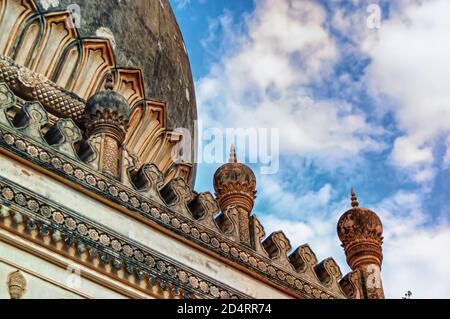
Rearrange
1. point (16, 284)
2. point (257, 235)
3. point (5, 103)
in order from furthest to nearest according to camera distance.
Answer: point (257, 235) < point (5, 103) < point (16, 284)

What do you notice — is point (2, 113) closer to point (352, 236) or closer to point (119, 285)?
point (119, 285)

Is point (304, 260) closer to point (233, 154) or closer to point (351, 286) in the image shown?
point (351, 286)

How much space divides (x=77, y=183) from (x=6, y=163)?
49 centimetres

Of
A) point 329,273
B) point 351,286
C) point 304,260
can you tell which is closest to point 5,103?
point 304,260

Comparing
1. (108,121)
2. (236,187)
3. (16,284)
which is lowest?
(16,284)

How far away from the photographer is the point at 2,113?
6.76m

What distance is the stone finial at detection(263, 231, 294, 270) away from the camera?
7684mm

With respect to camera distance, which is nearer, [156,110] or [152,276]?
[152,276]

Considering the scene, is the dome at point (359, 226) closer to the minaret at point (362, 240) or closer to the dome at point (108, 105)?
the minaret at point (362, 240)

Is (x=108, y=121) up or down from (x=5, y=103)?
up

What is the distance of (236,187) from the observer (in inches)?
320

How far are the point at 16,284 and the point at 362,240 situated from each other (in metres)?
3.16
